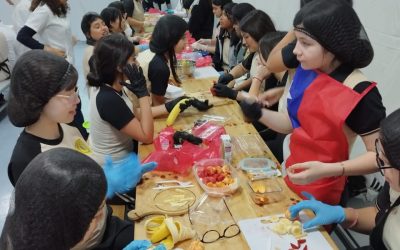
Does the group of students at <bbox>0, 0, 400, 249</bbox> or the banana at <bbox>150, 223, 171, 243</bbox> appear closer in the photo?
the group of students at <bbox>0, 0, 400, 249</bbox>

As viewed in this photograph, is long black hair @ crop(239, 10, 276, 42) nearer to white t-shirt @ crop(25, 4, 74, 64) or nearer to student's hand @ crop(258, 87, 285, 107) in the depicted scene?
student's hand @ crop(258, 87, 285, 107)

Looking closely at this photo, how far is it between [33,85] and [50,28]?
2218 mm

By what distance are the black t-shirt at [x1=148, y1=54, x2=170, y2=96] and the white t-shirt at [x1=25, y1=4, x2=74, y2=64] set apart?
125cm

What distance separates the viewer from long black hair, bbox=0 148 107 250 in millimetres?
869

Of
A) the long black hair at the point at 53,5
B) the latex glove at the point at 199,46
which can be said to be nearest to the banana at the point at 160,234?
the long black hair at the point at 53,5

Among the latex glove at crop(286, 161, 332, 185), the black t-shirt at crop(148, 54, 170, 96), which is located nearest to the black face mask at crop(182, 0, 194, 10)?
the black t-shirt at crop(148, 54, 170, 96)

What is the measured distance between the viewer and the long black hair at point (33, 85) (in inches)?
55.8

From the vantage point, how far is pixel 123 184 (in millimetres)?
1719

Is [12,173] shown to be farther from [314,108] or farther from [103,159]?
[314,108]

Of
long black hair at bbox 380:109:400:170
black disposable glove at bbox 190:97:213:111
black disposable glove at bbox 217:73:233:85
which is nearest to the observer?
long black hair at bbox 380:109:400:170

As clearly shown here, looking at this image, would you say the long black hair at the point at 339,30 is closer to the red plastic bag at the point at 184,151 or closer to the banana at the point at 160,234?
the red plastic bag at the point at 184,151

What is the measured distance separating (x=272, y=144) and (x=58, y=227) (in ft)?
5.98

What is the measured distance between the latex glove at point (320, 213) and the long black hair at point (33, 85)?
3.82 feet

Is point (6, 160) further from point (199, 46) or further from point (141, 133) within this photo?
point (199, 46)
